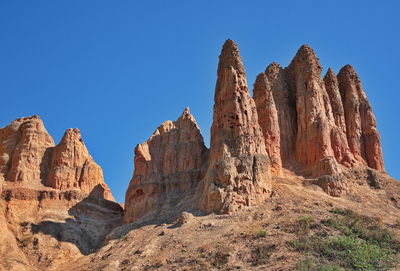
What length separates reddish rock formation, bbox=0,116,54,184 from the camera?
5625cm

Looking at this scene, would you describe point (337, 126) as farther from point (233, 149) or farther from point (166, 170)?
point (166, 170)

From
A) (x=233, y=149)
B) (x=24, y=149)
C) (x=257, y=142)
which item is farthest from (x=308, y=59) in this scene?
(x=24, y=149)

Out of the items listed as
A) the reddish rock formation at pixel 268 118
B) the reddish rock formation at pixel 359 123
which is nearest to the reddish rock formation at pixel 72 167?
the reddish rock formation at pixel 268 118

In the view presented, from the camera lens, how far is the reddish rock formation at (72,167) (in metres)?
57.1

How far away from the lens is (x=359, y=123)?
5703 cm

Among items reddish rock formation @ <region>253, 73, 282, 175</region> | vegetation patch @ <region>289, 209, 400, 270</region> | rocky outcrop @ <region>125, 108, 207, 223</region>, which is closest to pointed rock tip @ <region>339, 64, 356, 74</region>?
reddish rock formation @ <region>253, 73, 282, 175</region>

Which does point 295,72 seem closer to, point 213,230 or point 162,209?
point 162,209

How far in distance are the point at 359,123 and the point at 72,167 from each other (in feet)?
92.8

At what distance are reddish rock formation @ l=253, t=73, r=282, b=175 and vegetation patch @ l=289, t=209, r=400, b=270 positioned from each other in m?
10.8

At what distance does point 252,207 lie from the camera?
4272 centimetres

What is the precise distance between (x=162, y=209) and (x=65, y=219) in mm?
9138

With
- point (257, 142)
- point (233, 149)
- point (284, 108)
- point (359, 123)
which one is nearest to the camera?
point (233, 149)

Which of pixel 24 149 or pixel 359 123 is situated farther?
pixel 24 149

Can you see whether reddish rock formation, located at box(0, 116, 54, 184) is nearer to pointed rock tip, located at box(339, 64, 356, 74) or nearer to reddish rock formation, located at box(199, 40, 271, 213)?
reddish rock formation, located at box(199, 40, 271, 213)
